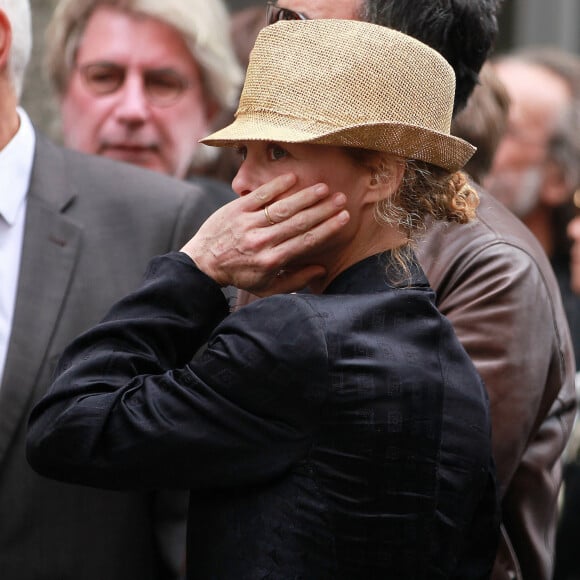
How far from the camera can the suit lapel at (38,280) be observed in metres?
2.82

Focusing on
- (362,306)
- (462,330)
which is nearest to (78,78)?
(462,330)

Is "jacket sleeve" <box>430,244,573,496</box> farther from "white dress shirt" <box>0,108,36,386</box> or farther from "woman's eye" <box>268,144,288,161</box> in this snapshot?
"white dress shirt" <box>0,108,36,386</box>

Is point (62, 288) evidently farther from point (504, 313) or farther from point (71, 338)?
point (504, 313)

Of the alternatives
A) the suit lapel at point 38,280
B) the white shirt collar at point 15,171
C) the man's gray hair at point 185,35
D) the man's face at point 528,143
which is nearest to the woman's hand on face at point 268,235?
the suit lapel at point 38,280

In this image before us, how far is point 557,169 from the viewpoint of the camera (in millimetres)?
5555

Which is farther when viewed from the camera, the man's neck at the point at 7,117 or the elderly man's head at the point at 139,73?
the elderly man's head at the point at 139,73

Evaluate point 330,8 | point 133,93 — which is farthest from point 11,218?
point 133,93

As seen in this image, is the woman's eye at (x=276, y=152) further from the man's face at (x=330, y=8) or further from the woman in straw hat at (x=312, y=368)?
the man's face at (x=330, y=8)

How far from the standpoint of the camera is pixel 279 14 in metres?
2.66

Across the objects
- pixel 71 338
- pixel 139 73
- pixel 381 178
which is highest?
pixel 381 178

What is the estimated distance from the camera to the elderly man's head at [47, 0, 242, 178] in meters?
4.26

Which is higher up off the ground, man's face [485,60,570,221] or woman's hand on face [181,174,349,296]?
woman's hand on face [181,174,349,296]

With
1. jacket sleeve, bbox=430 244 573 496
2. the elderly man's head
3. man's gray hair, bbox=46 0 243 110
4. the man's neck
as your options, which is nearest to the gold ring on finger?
jacket sleeve, bbox=430 244 573 496

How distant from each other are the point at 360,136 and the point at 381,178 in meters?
0.11
